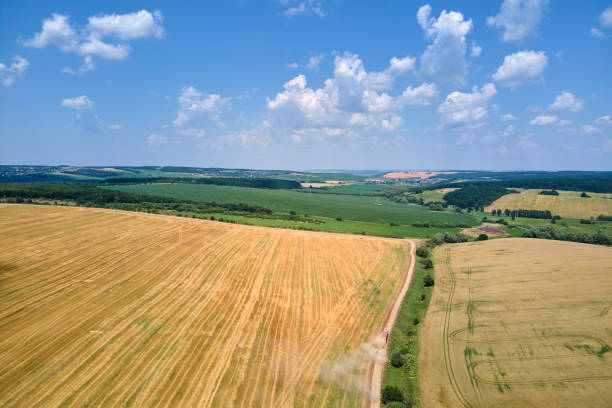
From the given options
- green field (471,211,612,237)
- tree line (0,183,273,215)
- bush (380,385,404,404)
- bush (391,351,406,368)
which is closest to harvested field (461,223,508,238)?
green field (471,211,612,237)

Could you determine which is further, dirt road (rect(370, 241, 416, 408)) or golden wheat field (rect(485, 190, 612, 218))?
golden wheat field (rect(485, 190, 612, 218))

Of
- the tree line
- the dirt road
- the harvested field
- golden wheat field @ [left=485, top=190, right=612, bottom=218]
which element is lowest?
the dirt road

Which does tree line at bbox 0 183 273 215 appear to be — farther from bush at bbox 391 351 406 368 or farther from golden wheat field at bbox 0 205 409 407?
bush at bbox 391 351 406 368

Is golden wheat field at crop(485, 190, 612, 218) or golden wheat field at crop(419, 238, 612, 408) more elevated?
golden wheat field at crop(485, 190, 612, 218)

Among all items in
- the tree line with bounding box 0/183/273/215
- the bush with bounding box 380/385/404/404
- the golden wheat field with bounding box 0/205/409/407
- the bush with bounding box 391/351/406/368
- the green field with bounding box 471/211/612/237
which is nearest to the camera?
the bush with bounding box 380/385/404/404

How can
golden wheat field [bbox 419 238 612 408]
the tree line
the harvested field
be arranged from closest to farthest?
golden wheat field [bbox 419 238 612 408], the harvested field, the tree line

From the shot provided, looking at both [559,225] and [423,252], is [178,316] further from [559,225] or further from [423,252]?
[559,225]
